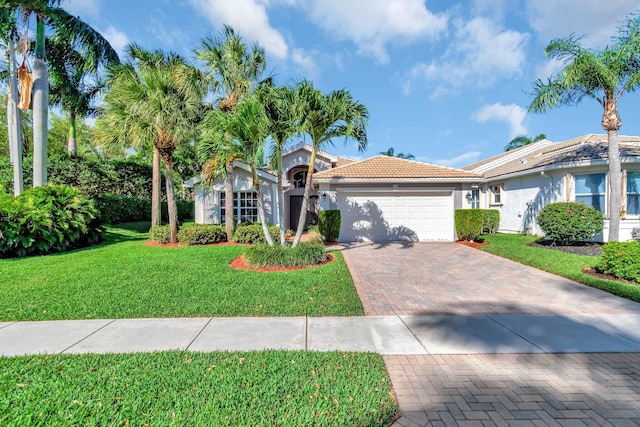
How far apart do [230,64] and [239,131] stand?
553 centimetres

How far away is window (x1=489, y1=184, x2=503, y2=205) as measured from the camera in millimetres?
16828

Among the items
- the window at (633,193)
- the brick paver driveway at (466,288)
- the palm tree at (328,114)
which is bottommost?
the brick paver driveway at (466,288)

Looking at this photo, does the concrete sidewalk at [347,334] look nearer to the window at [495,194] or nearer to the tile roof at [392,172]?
the tile roof at [392,172]

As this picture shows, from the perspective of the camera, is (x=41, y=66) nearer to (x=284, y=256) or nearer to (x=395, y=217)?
(x=284, y=256)

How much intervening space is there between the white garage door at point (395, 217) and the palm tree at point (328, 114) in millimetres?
5366

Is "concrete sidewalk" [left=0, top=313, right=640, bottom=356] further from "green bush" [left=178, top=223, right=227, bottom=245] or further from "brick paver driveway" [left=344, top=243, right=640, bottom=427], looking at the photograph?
"green bush" [left=178, top=223, right=227, bottom=245]

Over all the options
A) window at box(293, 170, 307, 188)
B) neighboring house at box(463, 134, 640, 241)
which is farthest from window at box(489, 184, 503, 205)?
window at box(293, 170, 307, 188)

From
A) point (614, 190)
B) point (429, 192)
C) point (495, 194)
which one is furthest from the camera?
point (495, 194)

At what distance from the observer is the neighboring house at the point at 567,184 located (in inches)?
444

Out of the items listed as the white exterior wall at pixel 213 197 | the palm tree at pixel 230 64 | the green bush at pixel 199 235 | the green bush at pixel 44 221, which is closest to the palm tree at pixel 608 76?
the palm tree at pixel 230 64

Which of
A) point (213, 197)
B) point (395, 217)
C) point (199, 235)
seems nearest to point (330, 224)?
point (395, 217)

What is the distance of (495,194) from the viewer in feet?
57.0

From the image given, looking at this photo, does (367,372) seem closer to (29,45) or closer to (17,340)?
(17,340)

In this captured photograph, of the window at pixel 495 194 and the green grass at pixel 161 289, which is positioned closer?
the green grass at pixel 161 289
